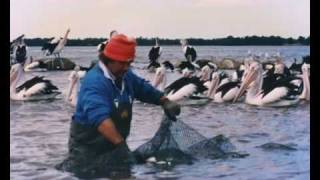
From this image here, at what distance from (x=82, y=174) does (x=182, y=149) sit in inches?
17.1

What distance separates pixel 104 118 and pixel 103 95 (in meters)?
0.09

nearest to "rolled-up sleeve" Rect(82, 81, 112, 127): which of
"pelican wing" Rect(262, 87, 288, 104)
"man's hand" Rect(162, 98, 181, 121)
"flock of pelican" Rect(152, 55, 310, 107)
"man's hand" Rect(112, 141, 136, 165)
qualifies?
"man's hand" Rect(112, 141, 136, 165)

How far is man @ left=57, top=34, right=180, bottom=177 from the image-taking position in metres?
2.50

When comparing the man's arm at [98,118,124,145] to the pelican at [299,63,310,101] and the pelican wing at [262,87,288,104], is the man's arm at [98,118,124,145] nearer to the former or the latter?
the pelican wing at [262,87,288,104]

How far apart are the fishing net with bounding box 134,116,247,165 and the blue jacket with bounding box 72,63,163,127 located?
0.14m

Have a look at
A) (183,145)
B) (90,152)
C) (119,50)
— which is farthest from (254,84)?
(90,152)

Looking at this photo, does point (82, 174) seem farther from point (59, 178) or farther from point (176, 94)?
point (176, 94)

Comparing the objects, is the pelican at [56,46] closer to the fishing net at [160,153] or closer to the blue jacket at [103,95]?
the blue jacket at [103,95]

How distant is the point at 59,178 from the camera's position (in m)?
2.50

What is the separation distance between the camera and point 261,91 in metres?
2.65

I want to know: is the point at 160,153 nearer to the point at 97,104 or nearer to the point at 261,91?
the point at 97,104

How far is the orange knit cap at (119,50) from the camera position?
2537mm

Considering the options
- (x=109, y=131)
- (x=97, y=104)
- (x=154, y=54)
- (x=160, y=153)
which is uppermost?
(x=154, y=54)
